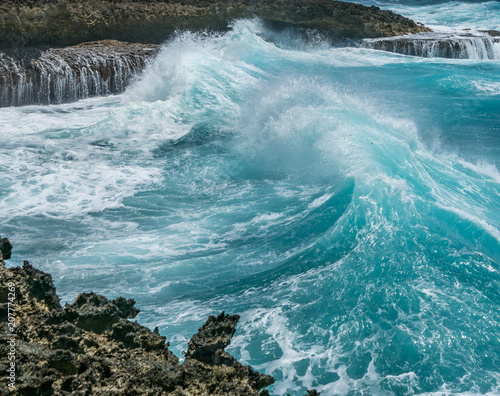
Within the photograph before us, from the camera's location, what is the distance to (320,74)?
48.8ft

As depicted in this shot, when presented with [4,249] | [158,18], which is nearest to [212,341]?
[4,249]

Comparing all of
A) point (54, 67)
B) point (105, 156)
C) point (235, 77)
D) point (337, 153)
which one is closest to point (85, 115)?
point (54, 67)

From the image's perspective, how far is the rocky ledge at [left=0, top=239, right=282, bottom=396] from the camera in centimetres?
283

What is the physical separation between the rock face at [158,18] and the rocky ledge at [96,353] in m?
13.8

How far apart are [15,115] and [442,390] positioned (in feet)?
38.4

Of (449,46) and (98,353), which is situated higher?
(449,46)

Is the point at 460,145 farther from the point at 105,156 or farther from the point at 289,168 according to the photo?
the point at 105,156

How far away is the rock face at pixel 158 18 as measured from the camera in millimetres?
15695

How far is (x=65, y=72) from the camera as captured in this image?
46.2 ft

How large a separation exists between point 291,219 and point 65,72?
10.0 meters

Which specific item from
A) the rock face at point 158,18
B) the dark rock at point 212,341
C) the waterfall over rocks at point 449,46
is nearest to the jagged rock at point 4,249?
the dark rock at point 212,341

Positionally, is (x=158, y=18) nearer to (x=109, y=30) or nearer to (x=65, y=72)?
(x=109, y=30)

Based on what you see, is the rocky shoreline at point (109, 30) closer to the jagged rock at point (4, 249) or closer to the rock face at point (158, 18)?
the rock face at point (158, 18)

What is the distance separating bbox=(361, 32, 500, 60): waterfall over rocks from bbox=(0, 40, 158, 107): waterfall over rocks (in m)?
9.24
